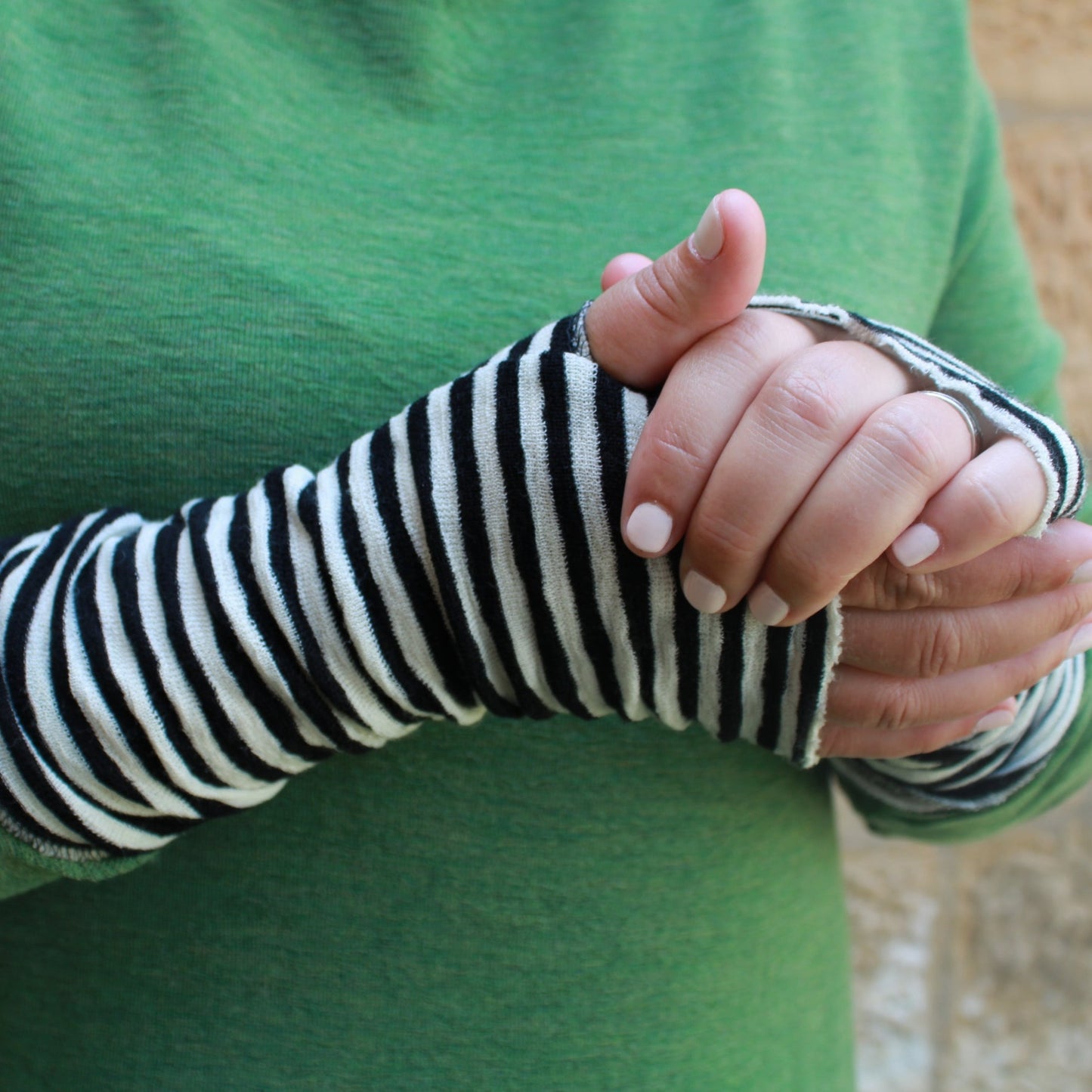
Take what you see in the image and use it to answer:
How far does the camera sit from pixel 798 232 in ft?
1.74

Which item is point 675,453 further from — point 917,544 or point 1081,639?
point 1081,639

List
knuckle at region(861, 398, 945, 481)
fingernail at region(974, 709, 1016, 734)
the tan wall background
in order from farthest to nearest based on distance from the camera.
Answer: the tan wall background
fingernail at region(974, 709, 1016, 734)
knuckle at region(861, 398, 945, 481)

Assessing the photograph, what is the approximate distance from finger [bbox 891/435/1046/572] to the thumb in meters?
0.10

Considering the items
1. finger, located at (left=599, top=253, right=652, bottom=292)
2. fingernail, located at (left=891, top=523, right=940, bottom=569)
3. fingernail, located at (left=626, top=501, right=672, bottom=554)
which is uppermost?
finger, located at (left=599, top=253, right=652, bottom=292)

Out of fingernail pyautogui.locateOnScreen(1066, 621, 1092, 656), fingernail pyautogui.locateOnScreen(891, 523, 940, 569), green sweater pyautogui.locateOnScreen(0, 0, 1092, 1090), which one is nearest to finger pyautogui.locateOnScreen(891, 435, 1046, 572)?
fingernail pyautogui.locateOnScreen(891, 523, 940, 569)

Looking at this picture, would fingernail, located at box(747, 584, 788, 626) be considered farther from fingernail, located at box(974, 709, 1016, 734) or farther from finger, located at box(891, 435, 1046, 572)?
fingernail, located at box(974, 709, 1016, 734)

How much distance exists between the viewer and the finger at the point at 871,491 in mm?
290

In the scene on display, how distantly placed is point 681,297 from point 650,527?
0.08 m

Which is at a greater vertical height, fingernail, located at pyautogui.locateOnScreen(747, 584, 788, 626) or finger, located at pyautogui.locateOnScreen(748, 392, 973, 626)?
finger, located at pyautogui.locateOnScreen(748, 392, 973, 626)

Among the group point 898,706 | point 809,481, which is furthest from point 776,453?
point 898,706

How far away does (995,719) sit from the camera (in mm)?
402

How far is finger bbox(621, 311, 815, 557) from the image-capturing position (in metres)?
0.31

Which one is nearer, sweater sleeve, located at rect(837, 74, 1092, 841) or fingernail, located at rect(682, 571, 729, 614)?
fingernail, located at rect(682, 571, 729, 614)

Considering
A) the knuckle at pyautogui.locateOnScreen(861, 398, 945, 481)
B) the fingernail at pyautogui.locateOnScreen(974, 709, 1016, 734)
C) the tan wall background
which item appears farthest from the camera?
the tan wall background
